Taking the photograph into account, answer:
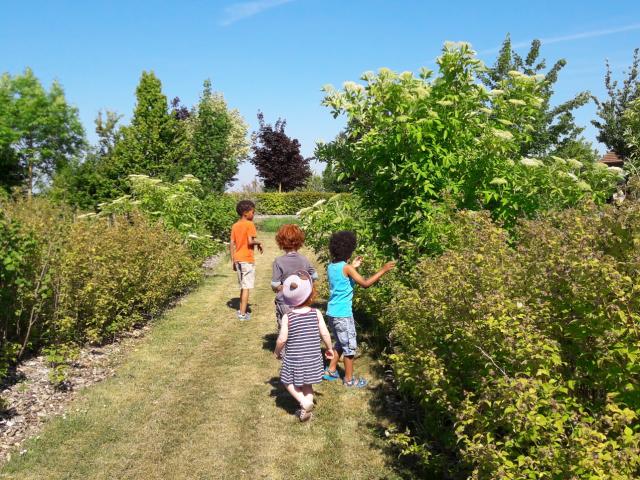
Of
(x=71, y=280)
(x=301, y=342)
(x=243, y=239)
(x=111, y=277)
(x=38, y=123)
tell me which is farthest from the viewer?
(x=38, y=123)

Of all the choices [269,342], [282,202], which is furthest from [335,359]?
[282,202]

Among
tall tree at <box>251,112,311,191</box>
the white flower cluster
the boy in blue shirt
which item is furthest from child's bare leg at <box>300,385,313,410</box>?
tall tree at <box>251,112,311,191</box>

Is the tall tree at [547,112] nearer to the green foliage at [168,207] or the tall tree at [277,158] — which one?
the green foliage at [168,207]

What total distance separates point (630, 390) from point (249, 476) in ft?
9.39

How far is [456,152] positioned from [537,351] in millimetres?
3935

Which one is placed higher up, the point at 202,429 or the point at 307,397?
the point at 307,397

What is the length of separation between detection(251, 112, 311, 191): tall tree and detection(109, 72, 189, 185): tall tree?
73.6 feet

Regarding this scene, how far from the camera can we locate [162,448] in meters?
4.60

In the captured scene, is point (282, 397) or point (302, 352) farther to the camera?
point (282, 397)

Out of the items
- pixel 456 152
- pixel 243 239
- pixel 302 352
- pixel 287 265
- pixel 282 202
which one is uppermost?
pixel 282 202

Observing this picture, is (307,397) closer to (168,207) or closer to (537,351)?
(537,351)

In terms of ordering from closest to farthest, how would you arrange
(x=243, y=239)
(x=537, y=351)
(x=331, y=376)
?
1. (x=537, y=351)
2. (x=331, y=376)
3. (x=243, y=239)

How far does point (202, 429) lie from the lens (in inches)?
195

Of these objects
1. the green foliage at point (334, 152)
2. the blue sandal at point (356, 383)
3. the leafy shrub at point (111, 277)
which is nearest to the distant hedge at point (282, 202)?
the leafy shrub at point (111, 277)
